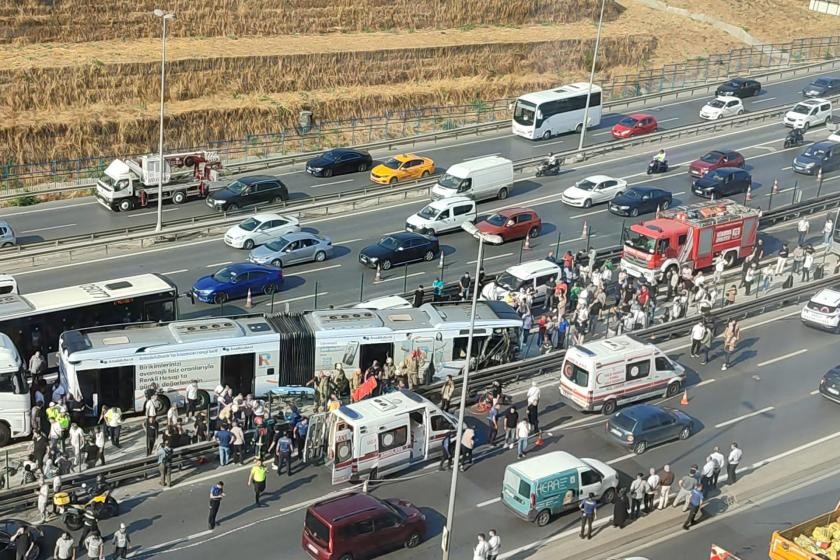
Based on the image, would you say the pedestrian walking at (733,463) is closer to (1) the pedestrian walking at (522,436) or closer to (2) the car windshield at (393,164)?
(1) the pedestrian walking at (522,436)

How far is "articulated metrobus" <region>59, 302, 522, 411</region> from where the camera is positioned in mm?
31969

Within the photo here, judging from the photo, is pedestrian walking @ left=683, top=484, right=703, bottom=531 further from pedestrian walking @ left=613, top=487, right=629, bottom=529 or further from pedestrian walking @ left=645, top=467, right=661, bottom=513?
pedestrian walking @ left=613, top=487, right=629, bottom=529

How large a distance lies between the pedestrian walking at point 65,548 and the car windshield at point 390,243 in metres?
21.6

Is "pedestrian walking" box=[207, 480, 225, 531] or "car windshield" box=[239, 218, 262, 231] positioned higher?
"car windshield" box=[239, 218, 262, 231]

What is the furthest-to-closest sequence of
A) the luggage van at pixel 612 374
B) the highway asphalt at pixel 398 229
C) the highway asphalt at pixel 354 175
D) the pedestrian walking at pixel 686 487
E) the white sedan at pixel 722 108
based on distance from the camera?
the white sedan at pixel 722 108 → the highway asphalt at pixel 354 175 → the highway asphalt at pixel 398 229 → the luggage van at pixel 612 374 → the pedestrian walking at pixel 686 487

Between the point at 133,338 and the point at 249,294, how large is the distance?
28.4 feet

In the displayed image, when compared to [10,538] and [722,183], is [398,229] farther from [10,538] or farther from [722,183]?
[10,538]

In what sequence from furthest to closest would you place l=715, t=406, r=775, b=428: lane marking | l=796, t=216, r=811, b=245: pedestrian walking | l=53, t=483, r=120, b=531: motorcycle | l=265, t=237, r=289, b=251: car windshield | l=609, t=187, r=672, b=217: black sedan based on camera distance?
l=609, t=187, r=672, b=217: black sedan → l=796, t=216, r=811, b=245: pedestrian walking → l=265, t=237, r=289, b=251: car windshield → l=715, t=406, r=775, b=428: lane marking → l=53, t=483, r=120, b=531: motorcycle

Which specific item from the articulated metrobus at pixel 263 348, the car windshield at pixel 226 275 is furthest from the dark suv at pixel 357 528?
the car windshield at pixel 226 275

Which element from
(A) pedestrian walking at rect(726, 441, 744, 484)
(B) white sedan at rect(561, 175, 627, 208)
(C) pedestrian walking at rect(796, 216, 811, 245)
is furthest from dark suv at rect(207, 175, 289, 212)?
(A) pedestrian walking at rect(726, 441, 744, 484)

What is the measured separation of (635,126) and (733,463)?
117ft

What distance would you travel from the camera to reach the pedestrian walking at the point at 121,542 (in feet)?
84.6

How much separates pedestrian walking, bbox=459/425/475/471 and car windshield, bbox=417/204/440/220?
17.6 metres

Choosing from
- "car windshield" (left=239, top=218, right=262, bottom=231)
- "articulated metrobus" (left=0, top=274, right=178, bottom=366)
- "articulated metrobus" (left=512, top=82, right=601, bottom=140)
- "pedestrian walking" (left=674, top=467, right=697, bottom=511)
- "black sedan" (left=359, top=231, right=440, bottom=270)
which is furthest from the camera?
"articulated metrobus" (left=512, top=82, right=601, bottom=140)
